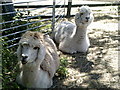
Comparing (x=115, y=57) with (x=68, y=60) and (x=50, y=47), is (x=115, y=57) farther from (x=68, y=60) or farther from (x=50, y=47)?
(x=50, y=47)

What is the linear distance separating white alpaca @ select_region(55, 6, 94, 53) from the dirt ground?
0.17m

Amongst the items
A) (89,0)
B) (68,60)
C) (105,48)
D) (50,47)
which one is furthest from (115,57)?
(89,0)

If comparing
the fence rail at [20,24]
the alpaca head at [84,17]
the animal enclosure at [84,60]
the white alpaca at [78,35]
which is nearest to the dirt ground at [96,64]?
the animal enclosure at [84,60]

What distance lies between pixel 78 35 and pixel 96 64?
34.3 inches

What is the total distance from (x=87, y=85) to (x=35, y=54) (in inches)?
54.6

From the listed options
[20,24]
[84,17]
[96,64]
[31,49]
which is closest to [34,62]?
[31,49]

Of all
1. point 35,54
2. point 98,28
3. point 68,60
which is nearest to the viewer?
point 35,54

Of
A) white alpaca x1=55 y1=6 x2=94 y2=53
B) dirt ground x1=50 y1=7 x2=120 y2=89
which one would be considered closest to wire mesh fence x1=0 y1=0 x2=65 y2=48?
white alpaca x1=55 y1=6 x2=94 y2=53

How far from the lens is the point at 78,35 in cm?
536

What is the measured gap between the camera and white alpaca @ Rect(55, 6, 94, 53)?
5105 millimetres

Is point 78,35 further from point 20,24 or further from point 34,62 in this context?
point 34,62

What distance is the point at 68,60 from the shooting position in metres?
5.14

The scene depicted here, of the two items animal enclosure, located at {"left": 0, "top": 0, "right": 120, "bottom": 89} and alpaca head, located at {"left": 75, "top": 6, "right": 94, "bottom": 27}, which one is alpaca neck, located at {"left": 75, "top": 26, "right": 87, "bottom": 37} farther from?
animal enclosure, located at {"left": 0, "top": 0, "right": 120, "bottom": 89}

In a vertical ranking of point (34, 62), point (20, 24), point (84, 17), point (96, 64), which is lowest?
Result: point (96, 64)
